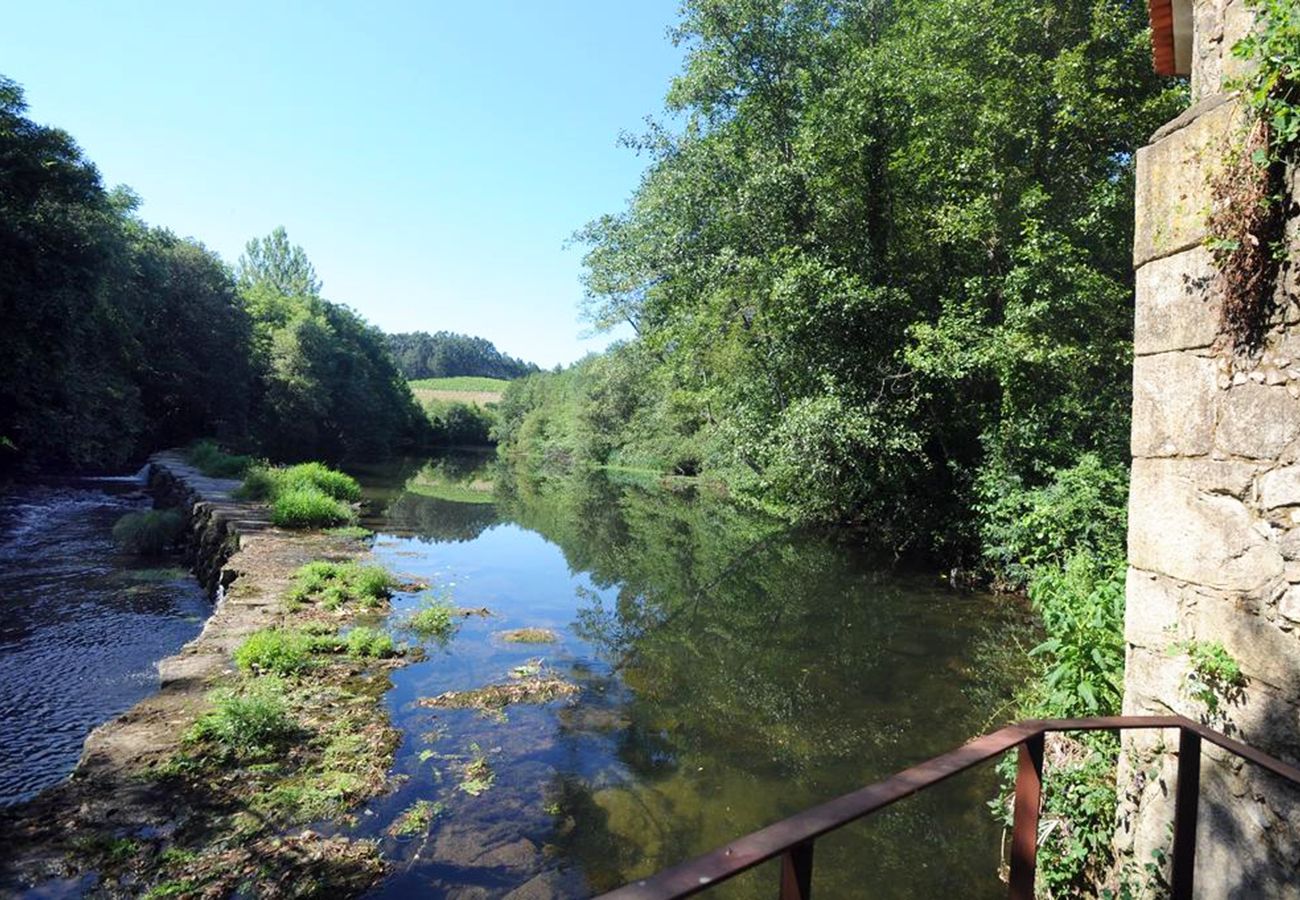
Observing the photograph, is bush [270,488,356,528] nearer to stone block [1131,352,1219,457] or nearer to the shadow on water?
the shadow on water

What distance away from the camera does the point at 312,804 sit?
4836mm

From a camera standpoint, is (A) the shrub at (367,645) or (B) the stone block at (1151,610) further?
(A) the shrub at (367,645)

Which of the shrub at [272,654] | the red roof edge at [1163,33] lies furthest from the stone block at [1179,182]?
the shrub at [272,654]

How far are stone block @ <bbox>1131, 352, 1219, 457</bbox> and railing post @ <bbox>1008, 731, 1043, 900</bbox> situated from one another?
1704 millimetres

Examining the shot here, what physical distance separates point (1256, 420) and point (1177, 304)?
27.1 inches

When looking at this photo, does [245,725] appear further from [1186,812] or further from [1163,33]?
[1163,33]

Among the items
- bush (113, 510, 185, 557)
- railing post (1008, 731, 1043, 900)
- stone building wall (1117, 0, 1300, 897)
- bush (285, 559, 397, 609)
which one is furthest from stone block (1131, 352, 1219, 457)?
bush (113, 510, 185, 557)

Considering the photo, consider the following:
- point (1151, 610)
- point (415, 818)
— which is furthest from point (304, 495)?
point (1151, 610)

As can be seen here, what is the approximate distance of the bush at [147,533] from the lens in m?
14.1

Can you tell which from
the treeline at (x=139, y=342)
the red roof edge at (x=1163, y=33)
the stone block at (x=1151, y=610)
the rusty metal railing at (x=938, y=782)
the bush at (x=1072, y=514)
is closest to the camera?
the rusty metal railing at (x=938, y=782)

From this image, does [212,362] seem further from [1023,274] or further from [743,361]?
[1023,274]

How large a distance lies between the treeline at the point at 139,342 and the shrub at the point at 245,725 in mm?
19950

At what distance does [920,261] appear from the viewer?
13.5 metres

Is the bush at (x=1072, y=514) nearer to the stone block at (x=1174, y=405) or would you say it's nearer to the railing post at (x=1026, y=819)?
the stone block at (x=1174, y=405)
